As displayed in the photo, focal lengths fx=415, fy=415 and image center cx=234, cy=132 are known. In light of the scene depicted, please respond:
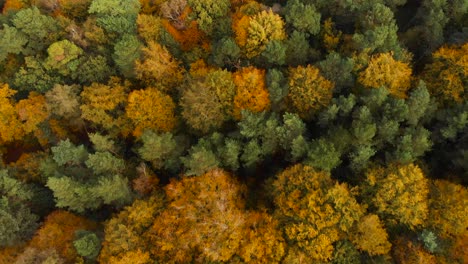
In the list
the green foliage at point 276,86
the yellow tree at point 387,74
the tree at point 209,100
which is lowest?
the tree at point 209,100

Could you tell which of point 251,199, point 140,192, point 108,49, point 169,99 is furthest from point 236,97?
point 108,49

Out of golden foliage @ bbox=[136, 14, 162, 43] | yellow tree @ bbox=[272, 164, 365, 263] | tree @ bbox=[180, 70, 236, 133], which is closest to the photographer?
yellow tree @ bbox=[272, 164, 365, 263]

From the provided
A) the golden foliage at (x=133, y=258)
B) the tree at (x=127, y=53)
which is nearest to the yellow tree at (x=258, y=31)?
the tree at (x=127, y=53)

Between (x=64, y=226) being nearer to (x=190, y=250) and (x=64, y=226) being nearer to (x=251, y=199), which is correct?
(x=190, y=250)

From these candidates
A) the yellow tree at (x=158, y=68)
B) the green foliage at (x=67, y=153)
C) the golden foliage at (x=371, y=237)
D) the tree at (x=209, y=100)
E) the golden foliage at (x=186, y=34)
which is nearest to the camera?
the golden foliage at (x=371, y=237)

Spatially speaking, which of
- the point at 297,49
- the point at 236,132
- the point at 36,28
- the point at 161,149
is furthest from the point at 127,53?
the point at 297,49

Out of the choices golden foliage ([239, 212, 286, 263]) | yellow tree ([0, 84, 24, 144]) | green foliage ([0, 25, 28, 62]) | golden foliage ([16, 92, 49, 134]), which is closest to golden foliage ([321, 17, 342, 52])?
golden foliage ([239, 212, 286, 263])

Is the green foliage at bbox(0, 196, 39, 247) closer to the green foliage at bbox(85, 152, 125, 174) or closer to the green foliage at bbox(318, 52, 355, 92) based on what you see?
the green foliage at bbox(85, 152, 125, 174)

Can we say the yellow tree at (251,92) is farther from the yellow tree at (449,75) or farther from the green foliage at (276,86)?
the yellow tree at (449,75)

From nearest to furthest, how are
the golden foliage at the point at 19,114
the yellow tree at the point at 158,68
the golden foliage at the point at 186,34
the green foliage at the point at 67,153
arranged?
1. the green foliage at the point at 67,153
2. the yellow tree at the point at 158,68
3. the golden foliage at the point at 19,114
4. the golden foliage at the point at 186,34
